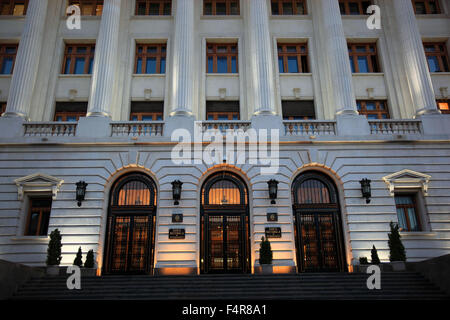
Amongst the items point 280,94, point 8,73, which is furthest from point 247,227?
point 8,73

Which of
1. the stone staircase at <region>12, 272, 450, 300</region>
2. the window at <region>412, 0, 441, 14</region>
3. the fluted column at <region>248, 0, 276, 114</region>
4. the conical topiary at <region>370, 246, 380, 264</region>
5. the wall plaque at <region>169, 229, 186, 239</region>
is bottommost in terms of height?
the stone staircase at <region>12, 272, 450, 300</region>

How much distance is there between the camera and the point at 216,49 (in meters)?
20.6

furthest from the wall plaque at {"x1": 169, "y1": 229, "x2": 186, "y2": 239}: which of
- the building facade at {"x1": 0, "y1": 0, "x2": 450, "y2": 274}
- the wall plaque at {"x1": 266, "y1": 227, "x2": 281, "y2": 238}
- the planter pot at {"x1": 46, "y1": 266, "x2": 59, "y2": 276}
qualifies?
the planter pot at {"x1": 46, "y1": 266, "x2": 59, "y2": 276}

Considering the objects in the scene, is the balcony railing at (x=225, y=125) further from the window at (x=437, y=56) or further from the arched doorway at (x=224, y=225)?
the window at (x=437, y=56)

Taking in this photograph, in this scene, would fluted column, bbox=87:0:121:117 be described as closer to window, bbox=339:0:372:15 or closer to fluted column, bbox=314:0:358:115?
fluted column, bbox=314:0:358:115

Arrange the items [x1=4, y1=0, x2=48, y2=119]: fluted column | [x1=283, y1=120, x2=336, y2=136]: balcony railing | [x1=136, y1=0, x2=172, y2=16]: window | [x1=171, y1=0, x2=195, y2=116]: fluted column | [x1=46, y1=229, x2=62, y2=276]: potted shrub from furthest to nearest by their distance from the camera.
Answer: [x1=136, y1=0, x2=172, y2=16]: window, [x1=171, y1=0, x2=195, y2=116]: fluted column, [x1=4, y1=0, x2=48, y2=119]: fluted column, [x1=283, y1=120, x2=336, y2=136]: balcony railing, [x1=46, y1=229, x2=62, y2=276]: potted shrub

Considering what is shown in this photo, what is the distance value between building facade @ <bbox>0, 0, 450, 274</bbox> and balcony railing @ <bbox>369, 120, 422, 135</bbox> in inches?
2.9

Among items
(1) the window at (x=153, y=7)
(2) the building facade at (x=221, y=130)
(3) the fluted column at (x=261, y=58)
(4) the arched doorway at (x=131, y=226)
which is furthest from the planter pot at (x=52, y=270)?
(1) the window at (x=153, y=7)

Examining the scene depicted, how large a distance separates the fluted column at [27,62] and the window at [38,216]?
15.0 feet

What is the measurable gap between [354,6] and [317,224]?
46.8 feet

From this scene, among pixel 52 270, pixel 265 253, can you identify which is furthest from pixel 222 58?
pixel 52 270

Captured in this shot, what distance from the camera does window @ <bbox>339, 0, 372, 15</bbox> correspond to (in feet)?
70.1

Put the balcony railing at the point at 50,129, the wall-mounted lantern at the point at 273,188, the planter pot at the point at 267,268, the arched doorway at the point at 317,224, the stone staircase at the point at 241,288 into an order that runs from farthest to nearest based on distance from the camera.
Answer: the balcony railing at the point at 50,129, the arched doorway at the point at 317,224, the wall-mounted lantern at the point at 273,188, the planter pot at the point at 267,268, the stone staircase at the point at 241,288

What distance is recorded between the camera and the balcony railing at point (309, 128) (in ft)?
57.1
